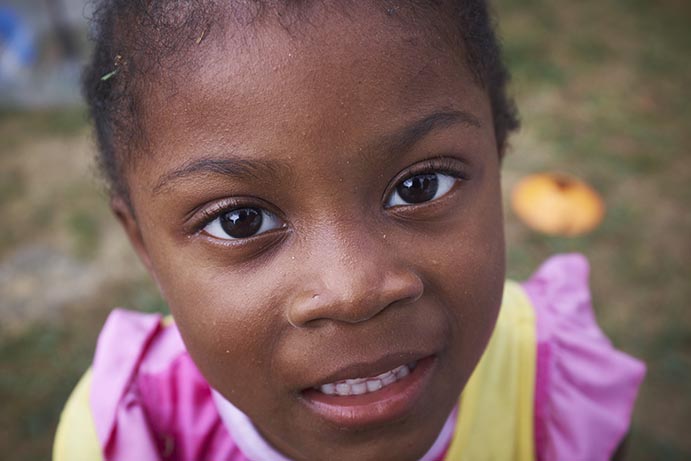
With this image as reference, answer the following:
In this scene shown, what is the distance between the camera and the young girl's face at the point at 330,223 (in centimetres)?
88

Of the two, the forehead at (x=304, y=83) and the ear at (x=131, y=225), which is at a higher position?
the ear at (x=131, y=225)

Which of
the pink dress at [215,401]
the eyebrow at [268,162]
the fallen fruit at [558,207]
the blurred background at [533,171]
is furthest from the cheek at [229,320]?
the fallen fruit at [558,207]

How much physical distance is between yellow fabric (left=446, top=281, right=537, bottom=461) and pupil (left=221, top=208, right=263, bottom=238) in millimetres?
648

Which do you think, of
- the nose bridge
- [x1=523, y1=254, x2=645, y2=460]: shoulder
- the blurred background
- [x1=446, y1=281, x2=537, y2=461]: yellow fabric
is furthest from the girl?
the blurred background

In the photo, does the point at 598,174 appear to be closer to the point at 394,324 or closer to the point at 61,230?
the point at 61,230

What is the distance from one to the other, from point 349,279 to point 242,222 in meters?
0.19

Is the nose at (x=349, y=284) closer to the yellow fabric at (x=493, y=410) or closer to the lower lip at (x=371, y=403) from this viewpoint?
the lower lip at (x=371, y=403)

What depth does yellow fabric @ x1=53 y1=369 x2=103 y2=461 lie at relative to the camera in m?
1.31

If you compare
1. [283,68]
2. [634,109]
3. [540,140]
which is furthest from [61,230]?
[634,109]

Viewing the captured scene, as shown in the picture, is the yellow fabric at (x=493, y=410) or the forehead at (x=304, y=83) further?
the yellow fabric at (x=493, y=410)

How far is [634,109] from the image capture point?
3.90 metres

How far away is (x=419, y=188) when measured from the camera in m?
1.00

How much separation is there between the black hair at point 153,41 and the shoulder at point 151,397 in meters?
0.38

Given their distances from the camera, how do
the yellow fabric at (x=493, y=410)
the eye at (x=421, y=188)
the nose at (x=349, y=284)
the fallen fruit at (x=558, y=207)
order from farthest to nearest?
the fallen fruit at (x=558, y=207), the yellow fabric at (x=493, y=410), the eye at (x=421, y=188), the nose at (x=349, y=284)
